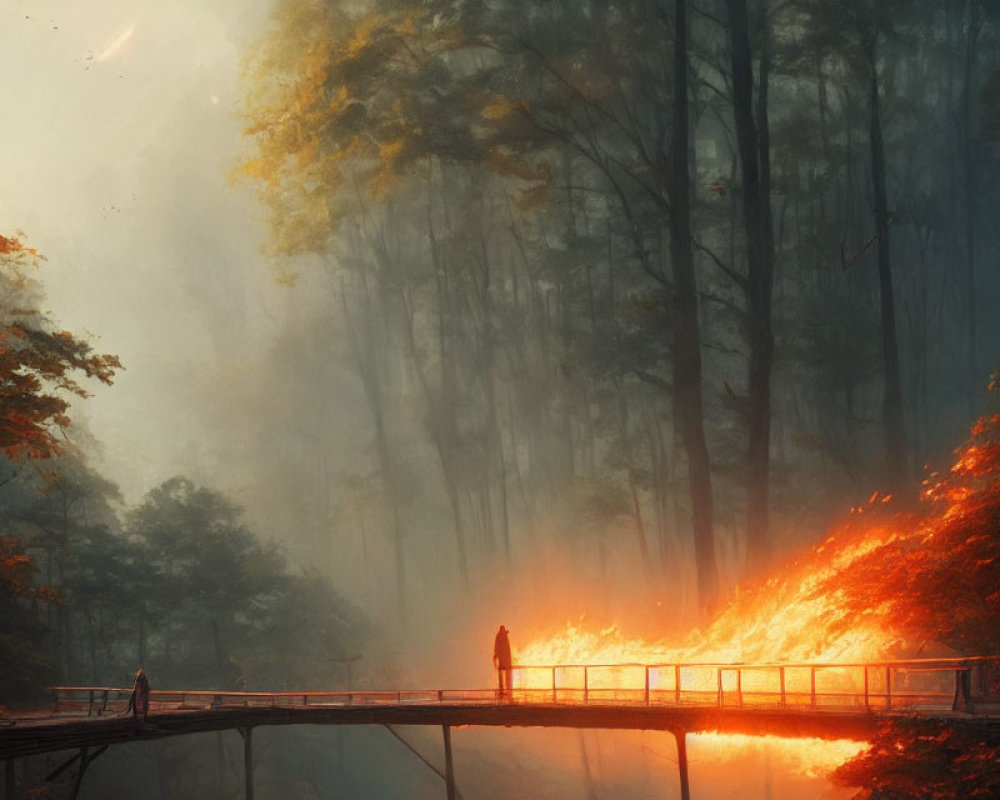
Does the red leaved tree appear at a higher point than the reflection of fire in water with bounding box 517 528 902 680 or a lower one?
higher

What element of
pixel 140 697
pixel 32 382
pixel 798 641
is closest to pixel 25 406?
pixel 32 382

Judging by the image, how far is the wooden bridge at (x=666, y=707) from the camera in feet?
62.9

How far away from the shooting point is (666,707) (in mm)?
22969

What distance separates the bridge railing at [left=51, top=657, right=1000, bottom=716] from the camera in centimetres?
1902

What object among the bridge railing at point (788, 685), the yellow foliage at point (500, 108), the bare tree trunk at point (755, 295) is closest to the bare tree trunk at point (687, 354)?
the bare tree trunk at point (755, 295)

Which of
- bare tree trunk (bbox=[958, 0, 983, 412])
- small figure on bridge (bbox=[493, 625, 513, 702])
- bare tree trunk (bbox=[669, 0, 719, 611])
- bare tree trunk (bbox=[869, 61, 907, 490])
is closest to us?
small figure on bridge (bbox=[493, 625, 513, 702])

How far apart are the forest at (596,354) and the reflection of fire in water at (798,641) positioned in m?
0.24

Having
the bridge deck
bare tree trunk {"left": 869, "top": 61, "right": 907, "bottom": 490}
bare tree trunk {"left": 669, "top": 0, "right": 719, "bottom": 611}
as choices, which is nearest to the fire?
the bridge deck

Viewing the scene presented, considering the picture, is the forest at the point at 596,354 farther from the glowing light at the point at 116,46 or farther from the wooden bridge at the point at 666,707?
the glowing light at the point at 116,46

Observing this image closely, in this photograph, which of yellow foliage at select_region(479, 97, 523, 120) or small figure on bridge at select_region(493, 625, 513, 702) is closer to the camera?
small figure on bridge at select_region(493, 625, 513, 702)

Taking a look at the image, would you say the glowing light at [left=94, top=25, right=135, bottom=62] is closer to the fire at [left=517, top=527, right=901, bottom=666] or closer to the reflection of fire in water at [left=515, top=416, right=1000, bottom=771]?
the reflection of fire in water at [left=515, top=416, right=1000, bottom=771]

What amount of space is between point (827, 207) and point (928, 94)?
8743mm

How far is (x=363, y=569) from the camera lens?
86438 millimetres

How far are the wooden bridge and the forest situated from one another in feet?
3.03
